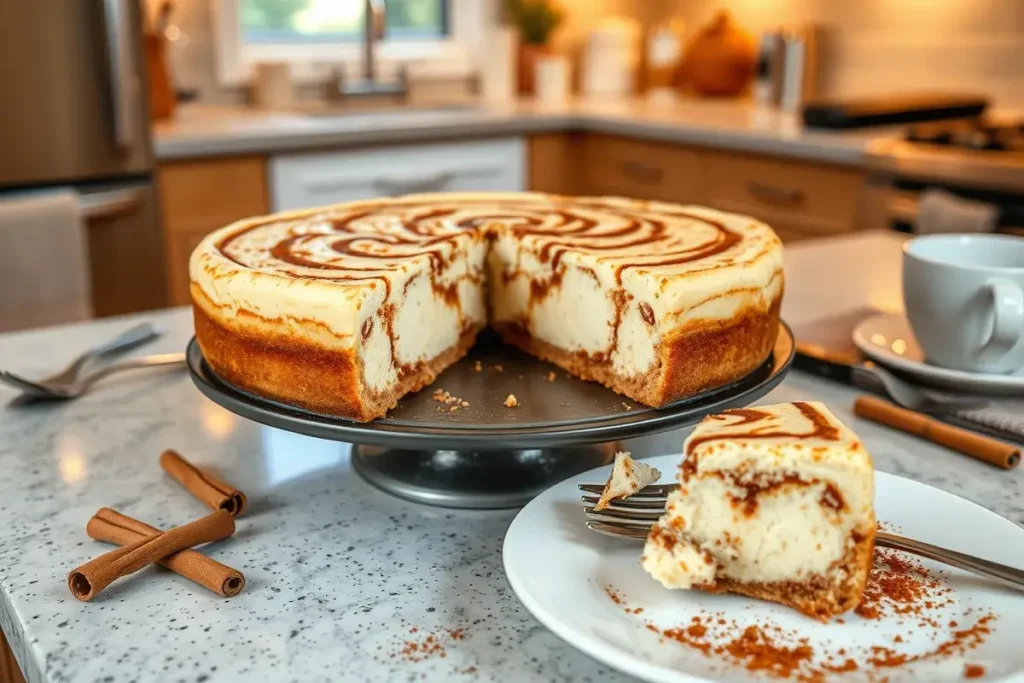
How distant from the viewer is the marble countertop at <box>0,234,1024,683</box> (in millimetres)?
714

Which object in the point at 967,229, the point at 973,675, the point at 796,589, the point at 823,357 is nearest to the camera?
the point at 973,675

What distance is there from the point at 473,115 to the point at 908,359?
97.8 inches

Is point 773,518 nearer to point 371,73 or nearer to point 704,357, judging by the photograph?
point 704,357

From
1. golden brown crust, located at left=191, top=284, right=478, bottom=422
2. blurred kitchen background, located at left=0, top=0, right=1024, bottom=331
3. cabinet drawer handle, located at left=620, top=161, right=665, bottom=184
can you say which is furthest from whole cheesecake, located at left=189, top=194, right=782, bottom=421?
cabinet drawer handle, located at left=620, top=161, right=665, bottom=184

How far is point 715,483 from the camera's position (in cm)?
74

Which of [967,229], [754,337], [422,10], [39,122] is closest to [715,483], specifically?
[754,337]

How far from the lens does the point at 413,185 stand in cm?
334

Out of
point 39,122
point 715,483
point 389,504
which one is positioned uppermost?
point 39,122

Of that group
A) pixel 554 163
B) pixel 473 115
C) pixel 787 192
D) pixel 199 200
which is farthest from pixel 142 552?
pixel 554 163

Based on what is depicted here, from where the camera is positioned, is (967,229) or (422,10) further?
(422,10)

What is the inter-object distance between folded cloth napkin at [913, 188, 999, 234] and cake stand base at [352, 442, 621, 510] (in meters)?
1.73

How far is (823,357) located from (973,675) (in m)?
0.66

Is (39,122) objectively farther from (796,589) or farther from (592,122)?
(796,589)

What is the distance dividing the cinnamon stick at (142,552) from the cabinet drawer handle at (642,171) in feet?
9.03
